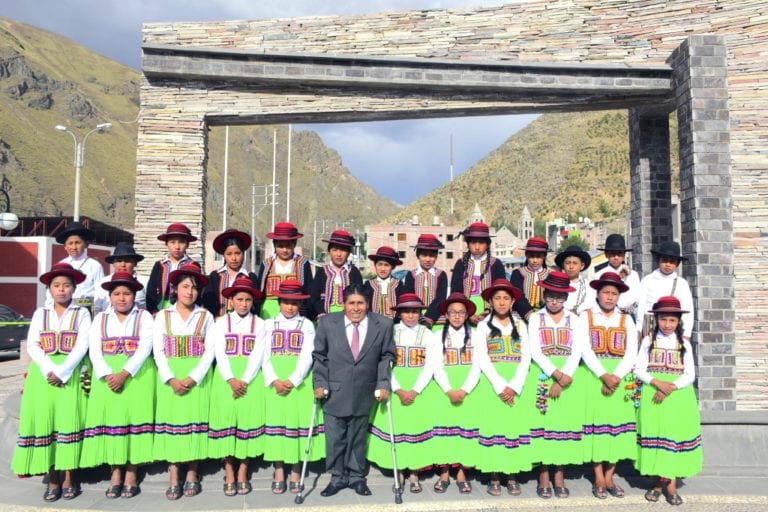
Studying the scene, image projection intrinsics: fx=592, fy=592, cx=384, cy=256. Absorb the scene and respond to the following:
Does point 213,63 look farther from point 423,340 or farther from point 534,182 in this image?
point 534,182

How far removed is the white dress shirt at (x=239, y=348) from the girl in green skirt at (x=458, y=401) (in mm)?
1540

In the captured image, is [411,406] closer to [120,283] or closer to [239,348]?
[239,348]

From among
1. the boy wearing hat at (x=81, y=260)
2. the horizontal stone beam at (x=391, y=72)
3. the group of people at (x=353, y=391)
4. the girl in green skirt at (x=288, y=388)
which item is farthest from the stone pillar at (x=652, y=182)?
the boy wearing hat at (x=81, y=260)

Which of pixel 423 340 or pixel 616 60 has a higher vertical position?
pixel 616 60

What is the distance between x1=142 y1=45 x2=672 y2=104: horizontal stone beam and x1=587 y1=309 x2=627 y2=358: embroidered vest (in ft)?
12.4

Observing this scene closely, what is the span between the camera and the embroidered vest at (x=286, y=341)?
5.26 metres

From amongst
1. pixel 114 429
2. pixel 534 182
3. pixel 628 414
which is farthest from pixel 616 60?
pixel 534 182

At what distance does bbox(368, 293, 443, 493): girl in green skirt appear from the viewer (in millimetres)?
5293

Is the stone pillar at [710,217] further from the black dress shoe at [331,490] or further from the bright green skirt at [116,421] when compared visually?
the bright green skirt at [116,421]

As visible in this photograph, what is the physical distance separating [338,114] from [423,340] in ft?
12.6

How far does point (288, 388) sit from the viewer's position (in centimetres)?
521

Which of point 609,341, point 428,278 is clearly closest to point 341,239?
point 428,278

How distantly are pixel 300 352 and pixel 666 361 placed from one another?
3187 mm

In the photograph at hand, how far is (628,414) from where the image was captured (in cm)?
522
